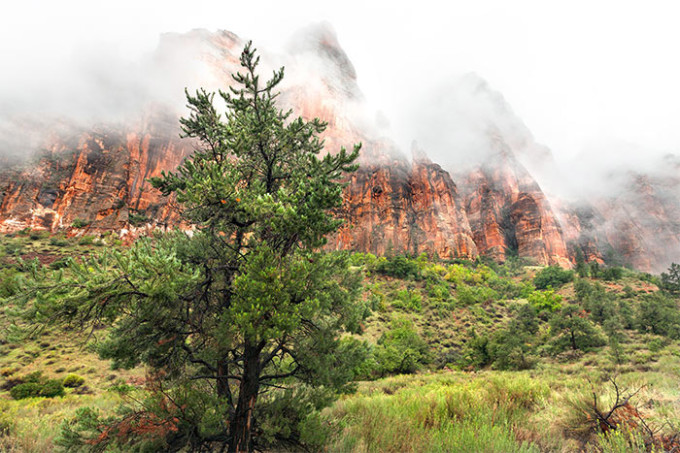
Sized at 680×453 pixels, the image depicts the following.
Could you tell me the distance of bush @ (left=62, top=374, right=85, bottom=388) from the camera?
1922 centimetres

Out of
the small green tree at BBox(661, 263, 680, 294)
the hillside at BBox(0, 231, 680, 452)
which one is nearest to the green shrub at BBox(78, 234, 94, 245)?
the hillside at BBox(0, 231, 680, 452)

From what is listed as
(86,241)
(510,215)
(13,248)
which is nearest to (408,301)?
(86,241)

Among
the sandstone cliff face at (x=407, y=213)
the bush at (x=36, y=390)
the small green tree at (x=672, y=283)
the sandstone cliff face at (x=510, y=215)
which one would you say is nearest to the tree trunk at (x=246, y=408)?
the bush at (x=36, y=390)

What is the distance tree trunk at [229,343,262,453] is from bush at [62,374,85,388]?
2203 centimetres

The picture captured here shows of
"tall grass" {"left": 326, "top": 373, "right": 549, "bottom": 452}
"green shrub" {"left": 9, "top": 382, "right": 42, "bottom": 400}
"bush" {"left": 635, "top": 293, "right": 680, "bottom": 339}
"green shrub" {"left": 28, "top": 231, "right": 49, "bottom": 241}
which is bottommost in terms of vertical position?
"green shrub" {"left": 9, "top": 382, "right": 42, "bottom": 400}

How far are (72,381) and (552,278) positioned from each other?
260 feet

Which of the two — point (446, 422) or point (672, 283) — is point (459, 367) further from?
point (672, 283)

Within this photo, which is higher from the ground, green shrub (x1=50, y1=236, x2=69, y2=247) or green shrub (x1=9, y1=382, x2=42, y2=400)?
green shrub (x1=50, y1=236, x2=69, y2=247)

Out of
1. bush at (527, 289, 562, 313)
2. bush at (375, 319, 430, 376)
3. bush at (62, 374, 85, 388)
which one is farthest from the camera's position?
bush at (527, 289, 562, 313)

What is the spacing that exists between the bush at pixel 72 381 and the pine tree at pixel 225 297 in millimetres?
20735

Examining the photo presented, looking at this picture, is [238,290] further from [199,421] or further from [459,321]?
[459,321]

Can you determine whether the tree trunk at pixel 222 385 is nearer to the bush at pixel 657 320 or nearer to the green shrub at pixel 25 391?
the green shrub at pixel 25 391

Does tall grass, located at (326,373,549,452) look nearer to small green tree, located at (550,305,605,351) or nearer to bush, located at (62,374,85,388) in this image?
bush, located at (62,374,85,388)

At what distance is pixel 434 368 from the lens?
90.8 ft
